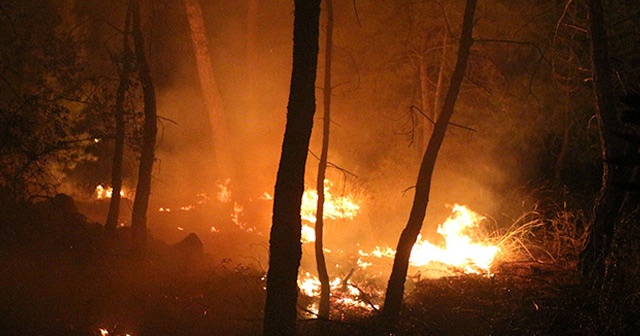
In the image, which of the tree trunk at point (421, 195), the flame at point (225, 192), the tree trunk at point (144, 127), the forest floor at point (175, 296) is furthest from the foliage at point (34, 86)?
the flame at point (225, 192)

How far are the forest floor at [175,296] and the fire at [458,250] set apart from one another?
1.43 m

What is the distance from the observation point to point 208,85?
20.2 metres

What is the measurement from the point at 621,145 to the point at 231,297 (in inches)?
376

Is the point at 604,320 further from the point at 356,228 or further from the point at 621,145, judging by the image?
the point at 356,228

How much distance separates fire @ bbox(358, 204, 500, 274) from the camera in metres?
13.5

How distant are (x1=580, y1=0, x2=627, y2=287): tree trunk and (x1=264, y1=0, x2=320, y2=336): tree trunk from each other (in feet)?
21.0

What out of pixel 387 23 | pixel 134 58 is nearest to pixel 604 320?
pixel 134 58

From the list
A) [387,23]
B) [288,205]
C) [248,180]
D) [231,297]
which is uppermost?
[387,23]

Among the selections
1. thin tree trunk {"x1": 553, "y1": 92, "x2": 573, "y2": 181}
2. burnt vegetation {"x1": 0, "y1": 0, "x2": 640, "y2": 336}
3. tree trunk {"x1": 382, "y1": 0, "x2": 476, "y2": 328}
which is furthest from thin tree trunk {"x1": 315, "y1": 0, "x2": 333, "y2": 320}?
thin tree trunk {"x1": 553, "y1": 92, "x2": 573, "y2": 181}

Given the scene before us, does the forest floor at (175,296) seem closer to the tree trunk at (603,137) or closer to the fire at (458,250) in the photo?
the tree trunk at (603,137)

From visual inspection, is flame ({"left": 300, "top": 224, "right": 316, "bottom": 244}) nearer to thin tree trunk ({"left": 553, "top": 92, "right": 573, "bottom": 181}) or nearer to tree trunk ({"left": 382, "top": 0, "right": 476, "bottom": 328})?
thin tree trunk ({"left": 553, "top": 92, "right": 573, "bottom": 181})

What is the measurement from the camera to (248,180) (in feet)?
69.1

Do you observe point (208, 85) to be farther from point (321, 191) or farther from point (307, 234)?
point (321, 191)

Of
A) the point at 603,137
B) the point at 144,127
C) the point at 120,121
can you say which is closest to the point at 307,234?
the point at 144,127
